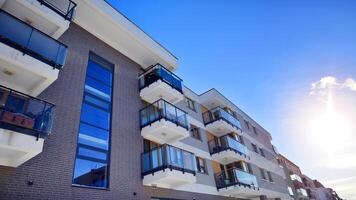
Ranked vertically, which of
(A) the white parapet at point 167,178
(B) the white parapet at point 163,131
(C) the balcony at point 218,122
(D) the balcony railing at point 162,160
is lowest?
(A) the white parapet at point 167,178

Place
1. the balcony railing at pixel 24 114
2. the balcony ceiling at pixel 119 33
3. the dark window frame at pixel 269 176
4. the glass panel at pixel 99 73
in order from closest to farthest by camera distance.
Answer: 1. the balcony railing at pixel 24 114
2. the glass panel at pixel 99 73
3. the balcony ceiling at pixel 119 33
4. the dark window frame at pixel 269 176

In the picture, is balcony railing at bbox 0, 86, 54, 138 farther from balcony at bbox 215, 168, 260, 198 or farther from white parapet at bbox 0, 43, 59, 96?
balcony at bbox 215, 168, 260, 198

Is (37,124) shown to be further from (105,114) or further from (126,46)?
(126,46)

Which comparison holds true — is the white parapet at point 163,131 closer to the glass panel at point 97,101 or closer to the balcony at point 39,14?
the glass panel at point 97,101

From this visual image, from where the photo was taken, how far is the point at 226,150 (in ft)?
59.2

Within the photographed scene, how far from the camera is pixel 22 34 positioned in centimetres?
832

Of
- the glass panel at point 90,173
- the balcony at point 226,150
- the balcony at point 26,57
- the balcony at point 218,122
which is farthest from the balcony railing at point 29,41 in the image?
the balcony at point 218,122

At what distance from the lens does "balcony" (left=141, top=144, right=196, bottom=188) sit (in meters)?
11.4

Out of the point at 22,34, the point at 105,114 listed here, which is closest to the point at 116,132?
the point at 105,114

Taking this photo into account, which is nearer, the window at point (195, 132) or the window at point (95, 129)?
the window at point (95, 129)

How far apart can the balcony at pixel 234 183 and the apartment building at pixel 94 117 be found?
70mm

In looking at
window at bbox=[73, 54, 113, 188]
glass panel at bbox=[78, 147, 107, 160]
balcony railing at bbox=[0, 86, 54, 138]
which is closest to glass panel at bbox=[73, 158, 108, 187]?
window at bbox=[73, 54, 113, 188]

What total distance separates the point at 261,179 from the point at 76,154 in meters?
18.5

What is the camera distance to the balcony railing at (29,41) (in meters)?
7.94
